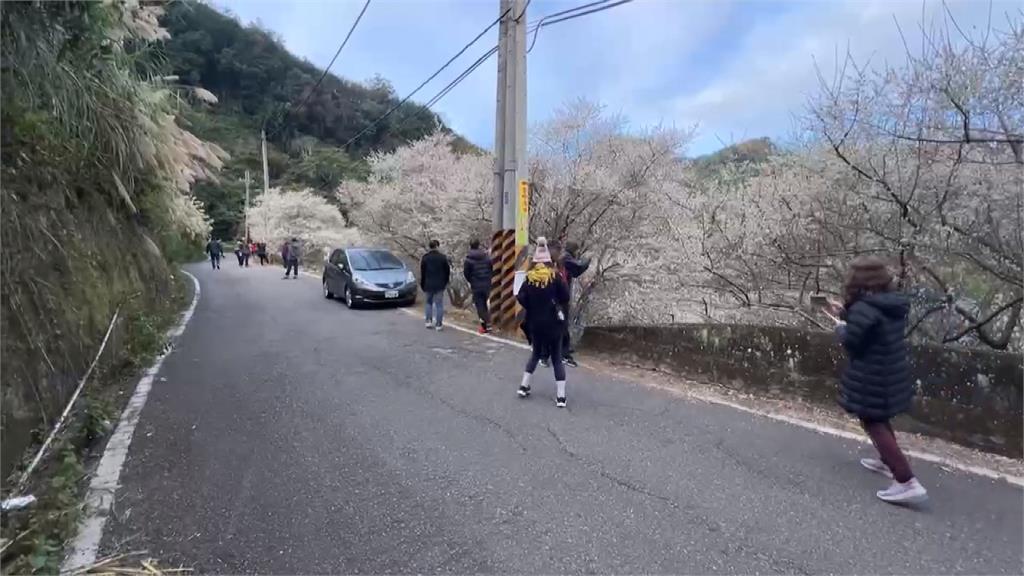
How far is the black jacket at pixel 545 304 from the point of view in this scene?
589 centimetres

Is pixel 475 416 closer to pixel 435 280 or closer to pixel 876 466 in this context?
pixel 876 466

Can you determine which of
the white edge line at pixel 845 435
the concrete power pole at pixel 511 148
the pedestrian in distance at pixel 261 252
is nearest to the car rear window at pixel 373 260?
the concrete power pole at pixel 511 148

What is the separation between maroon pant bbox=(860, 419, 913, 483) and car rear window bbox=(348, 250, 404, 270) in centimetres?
1268

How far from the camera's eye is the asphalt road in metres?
3.06

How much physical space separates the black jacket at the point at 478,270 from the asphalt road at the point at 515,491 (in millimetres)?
4054

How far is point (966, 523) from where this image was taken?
3.42 m

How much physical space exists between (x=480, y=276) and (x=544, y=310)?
15.2 ft

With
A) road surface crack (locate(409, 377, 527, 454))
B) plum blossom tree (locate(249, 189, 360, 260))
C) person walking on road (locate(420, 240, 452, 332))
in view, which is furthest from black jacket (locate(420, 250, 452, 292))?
plum blossom tree (locate(249, 189, 360, 260))

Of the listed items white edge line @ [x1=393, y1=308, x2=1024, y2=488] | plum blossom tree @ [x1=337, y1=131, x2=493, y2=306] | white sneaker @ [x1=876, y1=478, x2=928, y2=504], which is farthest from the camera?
plum blossom tree @ [x1=337, y1=131, x2=493, y2=306]

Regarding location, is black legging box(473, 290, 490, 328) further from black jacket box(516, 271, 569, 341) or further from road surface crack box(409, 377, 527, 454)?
black jacket box(516, 271, 569, 341)

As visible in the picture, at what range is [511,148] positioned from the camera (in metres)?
9.91

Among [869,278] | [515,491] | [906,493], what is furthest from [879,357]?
[515,491]

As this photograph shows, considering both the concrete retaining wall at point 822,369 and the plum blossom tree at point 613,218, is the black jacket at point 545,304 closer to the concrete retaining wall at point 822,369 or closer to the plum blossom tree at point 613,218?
the concrete retaining wall at point 822,369

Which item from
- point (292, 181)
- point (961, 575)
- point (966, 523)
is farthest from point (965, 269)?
point (292, 181)
